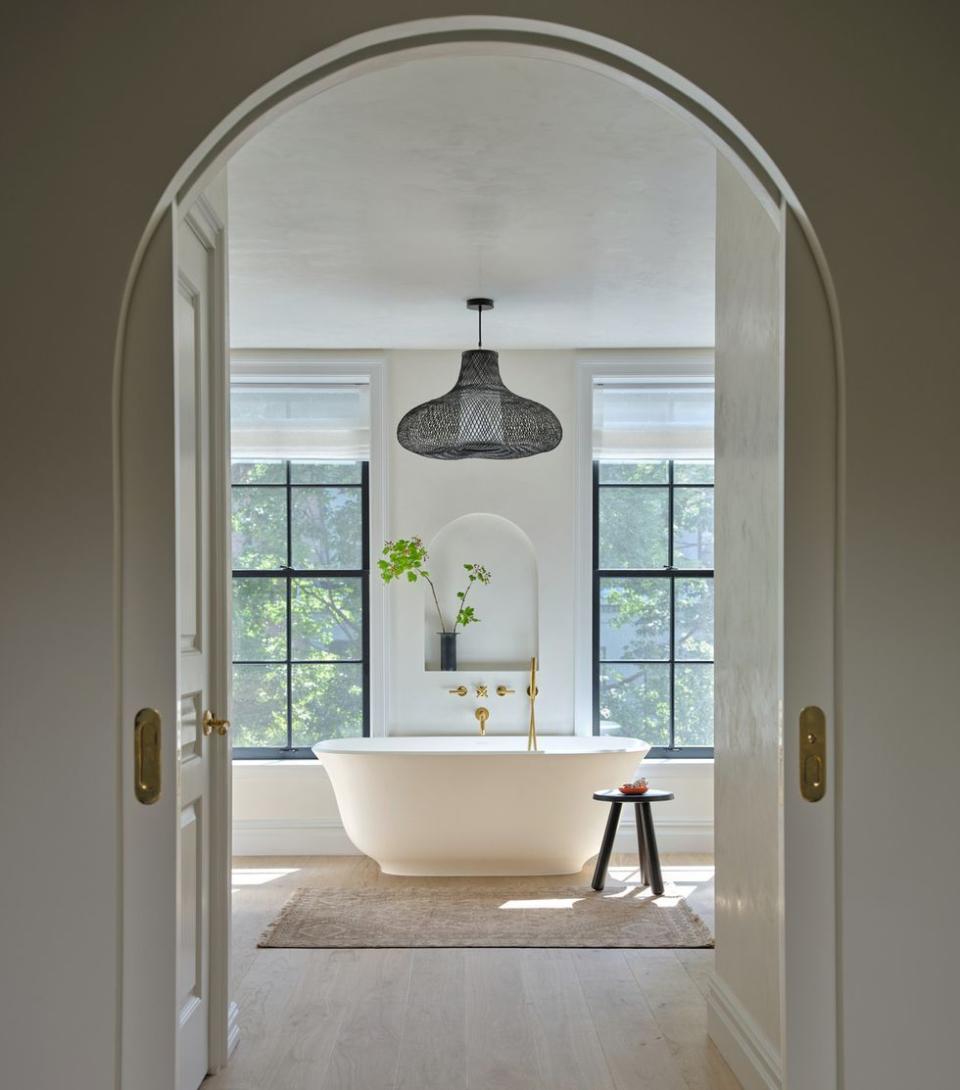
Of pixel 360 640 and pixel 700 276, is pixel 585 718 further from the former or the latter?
pixel 700 276

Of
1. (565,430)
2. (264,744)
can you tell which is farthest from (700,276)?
(264,744)

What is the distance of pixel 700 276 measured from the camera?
5289 millimetres

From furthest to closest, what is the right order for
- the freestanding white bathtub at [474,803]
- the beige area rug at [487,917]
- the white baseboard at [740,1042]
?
the freestanding white bathtub at [474,803] → the beige area rug at [487,917] → the white baseboard at [740,1042]

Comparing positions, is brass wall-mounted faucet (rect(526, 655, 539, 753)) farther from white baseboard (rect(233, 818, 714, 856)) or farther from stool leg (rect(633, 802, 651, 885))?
stool leg (rect(633, 802, 651, 885))

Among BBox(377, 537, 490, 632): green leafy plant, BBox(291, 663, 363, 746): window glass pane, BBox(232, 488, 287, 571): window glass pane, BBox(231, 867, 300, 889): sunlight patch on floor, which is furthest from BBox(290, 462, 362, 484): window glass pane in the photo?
BBox(231, 867, 300, 889): sunlight patch on floor

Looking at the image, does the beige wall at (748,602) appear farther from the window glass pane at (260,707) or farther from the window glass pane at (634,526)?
the window glass pane at (260,707)

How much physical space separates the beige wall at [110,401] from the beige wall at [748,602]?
824 mm

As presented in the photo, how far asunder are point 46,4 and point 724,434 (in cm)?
228

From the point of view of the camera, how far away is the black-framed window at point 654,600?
23.0ft

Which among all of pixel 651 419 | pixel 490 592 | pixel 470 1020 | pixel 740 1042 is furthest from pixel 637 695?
pixel 740 1042

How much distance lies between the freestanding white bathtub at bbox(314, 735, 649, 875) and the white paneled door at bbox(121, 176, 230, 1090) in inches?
95.8

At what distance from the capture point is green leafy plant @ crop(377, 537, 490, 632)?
6785 mm

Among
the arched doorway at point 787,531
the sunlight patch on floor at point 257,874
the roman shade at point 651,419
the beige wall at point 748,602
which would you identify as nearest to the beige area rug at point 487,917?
the sunlight patch on floor at point 257,874

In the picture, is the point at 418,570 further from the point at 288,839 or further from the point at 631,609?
the point at 288,839
